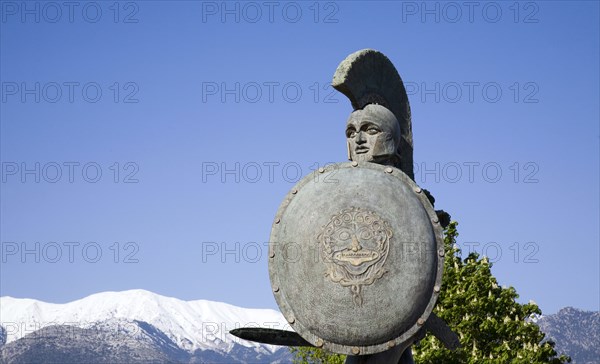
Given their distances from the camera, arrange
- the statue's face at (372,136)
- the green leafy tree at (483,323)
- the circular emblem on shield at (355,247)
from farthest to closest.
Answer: the green leafy tree at (483,323) < the statue's face at (372,136) < the circular emblem on shield at (355,247)

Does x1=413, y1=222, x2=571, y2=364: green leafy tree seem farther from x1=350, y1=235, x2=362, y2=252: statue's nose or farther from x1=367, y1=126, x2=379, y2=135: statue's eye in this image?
x1=350, y1=235, x2=362, y2=252: statue's nose

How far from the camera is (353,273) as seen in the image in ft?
27.6

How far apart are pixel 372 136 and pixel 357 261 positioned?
1804 millimetres

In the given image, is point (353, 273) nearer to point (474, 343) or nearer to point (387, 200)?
point (387, 200)

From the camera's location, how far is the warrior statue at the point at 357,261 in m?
8.41

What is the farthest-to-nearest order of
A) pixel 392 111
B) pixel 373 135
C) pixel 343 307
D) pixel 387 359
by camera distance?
1. pixel 392 111
2. pixel 373 135
3. pixel 387 359
4. pixel 343 307

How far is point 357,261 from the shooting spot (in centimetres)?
842

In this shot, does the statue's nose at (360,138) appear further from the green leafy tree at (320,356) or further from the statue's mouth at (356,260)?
the green leafy tree at (320,356)

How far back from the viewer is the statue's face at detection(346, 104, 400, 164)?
966cm

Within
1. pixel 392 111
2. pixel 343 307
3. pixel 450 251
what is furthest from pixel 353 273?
pixel 450 251

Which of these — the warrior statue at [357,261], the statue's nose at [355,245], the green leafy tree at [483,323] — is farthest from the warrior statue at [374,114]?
the green leafy tree at [483,323]

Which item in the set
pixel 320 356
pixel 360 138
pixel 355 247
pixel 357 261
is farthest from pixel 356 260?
pixel 320 356

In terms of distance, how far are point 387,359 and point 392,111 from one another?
3103mm

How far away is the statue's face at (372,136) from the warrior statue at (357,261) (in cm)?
65
